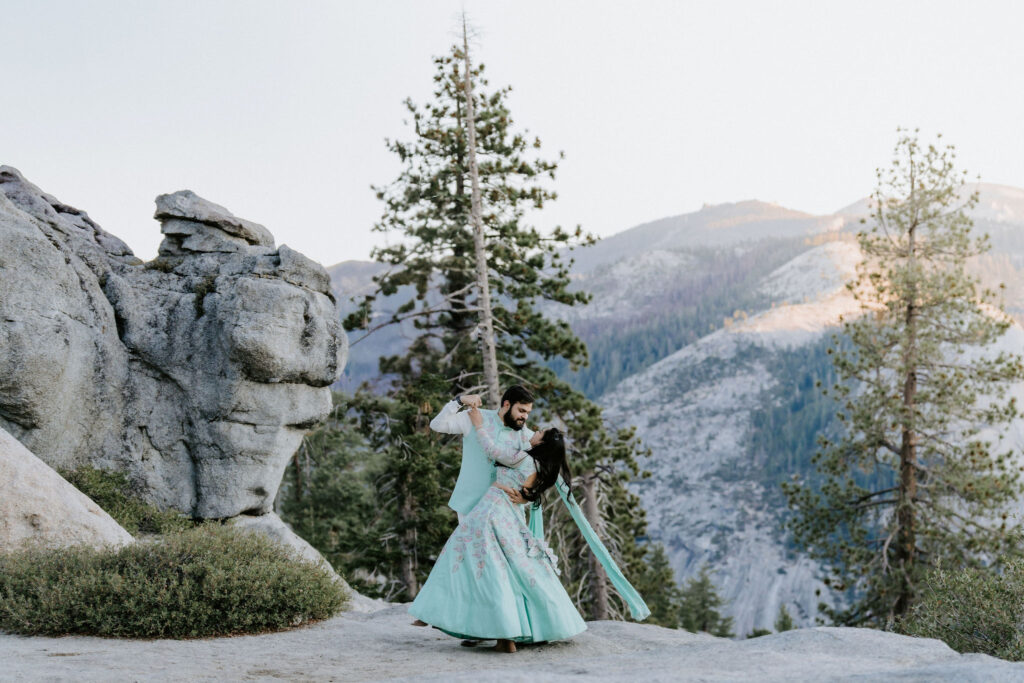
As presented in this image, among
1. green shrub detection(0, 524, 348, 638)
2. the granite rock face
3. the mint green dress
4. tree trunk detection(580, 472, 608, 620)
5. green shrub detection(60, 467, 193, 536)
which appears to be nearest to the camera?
the mint green dress

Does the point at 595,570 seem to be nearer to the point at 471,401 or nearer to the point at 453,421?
the point at 453,421

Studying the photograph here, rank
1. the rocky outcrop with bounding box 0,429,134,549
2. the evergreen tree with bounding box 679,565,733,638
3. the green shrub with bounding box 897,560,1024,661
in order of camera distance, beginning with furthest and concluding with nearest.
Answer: the evergreen tree with bounding box 679,565,733,638 → the rocky outcrop with bounding box 0,429,134,549 → the green shrub with bounding box 897,560,1024,661

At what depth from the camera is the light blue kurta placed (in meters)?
7.52

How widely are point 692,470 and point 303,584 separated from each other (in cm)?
13632

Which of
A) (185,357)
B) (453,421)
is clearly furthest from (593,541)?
(185,357)

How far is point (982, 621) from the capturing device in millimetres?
8430

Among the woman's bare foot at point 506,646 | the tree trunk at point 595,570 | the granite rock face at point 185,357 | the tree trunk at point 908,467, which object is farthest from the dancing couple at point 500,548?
the tree trunk at point 908,467

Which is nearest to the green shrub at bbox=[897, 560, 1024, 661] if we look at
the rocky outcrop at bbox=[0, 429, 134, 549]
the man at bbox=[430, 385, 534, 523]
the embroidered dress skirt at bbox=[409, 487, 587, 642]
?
the embroidered dress skirt at bbox=[409, 487, 587, 642]

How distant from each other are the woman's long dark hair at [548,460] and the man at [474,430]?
0.16 m

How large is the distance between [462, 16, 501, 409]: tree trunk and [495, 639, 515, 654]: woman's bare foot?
1286cm

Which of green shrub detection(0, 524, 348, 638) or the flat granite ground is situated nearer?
the flat granite ground

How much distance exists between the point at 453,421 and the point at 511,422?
20.2 inches

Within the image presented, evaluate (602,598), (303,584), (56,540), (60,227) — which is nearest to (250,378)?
(60,227)

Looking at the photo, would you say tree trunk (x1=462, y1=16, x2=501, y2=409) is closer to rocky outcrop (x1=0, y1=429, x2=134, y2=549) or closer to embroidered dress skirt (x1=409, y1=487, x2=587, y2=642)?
rocky outcrop (x1=0, y1=429, x2=134, y2=549)
